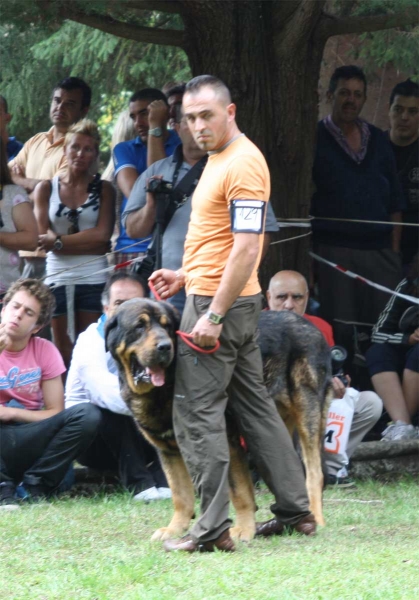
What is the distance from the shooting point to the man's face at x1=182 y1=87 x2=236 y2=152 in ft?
15.0

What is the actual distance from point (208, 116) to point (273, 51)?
10.3 feet

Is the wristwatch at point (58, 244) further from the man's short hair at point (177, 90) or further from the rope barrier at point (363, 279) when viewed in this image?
the rope barrier at point (363, 279)

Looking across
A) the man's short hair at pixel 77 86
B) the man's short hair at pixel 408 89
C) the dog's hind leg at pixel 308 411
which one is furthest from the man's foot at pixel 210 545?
the man's short hair at pixel 408 89

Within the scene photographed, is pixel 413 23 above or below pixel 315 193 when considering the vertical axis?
above

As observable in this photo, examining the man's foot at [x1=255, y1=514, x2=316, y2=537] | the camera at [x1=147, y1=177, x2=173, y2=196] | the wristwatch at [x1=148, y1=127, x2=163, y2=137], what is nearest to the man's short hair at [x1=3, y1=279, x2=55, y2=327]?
the camera at [x1=147, y1=177, x2=173, y2=196]

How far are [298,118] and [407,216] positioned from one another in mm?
1529

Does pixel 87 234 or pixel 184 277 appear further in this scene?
pixel 87 234

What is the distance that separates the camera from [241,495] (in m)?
4.98

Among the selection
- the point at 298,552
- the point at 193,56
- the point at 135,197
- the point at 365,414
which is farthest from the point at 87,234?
the point at 298,552

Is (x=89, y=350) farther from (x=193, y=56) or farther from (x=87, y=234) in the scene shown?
(x=193, y=56)

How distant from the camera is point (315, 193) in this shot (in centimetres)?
823

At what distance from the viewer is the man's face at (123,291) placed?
6289mm

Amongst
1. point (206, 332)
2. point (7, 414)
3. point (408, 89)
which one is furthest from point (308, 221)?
point (206, 332)

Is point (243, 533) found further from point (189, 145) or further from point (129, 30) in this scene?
point (129, 30)
